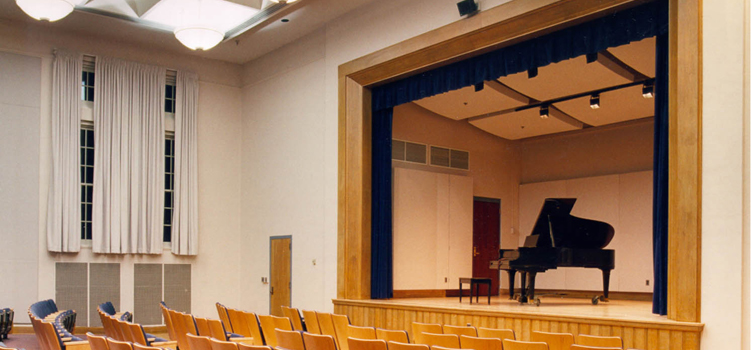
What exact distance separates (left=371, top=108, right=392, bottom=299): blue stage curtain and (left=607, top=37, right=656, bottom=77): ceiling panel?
10.8 ft

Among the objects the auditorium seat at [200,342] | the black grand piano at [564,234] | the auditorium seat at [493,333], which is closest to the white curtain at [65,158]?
the black grand piano at [564,234]

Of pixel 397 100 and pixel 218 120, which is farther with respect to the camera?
pixel 218 120

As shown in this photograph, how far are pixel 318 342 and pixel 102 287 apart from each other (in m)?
Answer: 7.24

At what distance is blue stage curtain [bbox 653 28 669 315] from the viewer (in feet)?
21.3

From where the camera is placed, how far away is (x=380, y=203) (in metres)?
9.99

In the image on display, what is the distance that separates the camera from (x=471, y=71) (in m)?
8.73

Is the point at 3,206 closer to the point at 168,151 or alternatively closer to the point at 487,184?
the point at 168,151

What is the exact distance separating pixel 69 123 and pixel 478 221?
722cm

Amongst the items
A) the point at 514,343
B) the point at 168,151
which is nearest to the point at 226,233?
the point at 168,151

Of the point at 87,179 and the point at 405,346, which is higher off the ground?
the point at 87,179

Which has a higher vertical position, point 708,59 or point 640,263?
point 708,59

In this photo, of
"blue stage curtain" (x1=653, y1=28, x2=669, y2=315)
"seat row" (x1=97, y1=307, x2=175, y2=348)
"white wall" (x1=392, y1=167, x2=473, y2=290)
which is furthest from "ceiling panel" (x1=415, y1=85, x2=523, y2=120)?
"seat row" (x1=97, y1=307, x2=175, y2=348)

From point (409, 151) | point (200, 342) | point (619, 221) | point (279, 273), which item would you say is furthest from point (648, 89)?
point (200, 342)

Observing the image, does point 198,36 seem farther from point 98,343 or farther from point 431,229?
point 98,343
